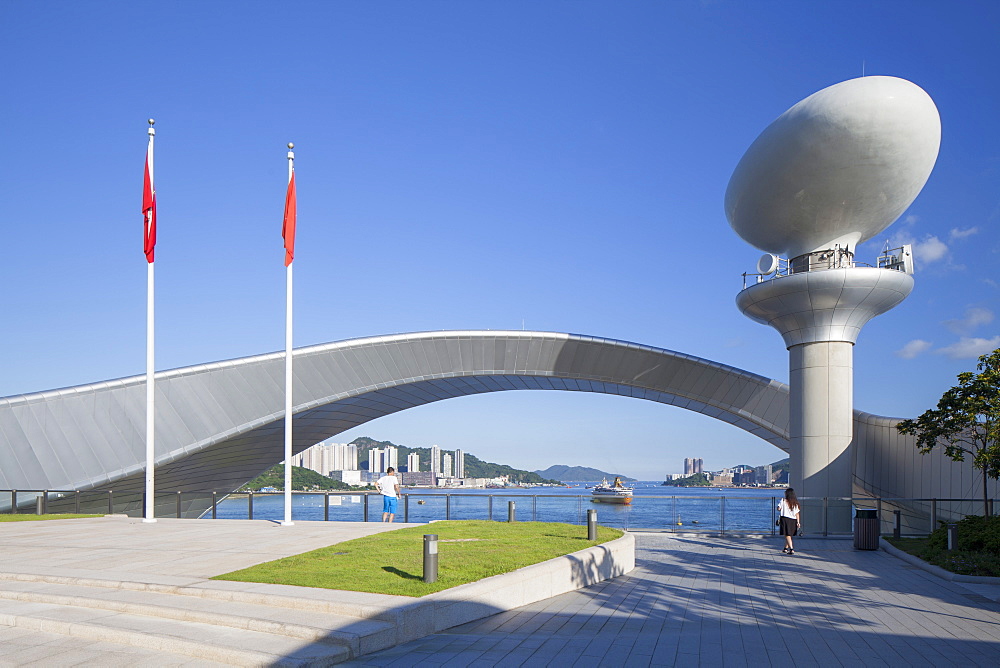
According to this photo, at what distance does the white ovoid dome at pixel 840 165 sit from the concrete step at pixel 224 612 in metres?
21.2

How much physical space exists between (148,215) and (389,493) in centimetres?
1083

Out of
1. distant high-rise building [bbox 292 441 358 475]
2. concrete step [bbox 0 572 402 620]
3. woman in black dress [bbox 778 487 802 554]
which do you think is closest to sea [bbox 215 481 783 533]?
woman in black dress [bbox 778 487 802 554]

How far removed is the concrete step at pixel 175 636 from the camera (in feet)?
25.6

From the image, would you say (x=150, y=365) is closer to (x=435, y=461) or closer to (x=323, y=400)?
(x=323, y=400)

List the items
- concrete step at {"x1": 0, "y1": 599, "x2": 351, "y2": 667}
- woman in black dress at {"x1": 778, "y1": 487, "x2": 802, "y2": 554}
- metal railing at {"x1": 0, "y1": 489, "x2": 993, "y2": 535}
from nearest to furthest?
concrete step at {"x1": 0, "y1": 599, "x2": 351, "y2": 667}, woman in black dress at {"x1": 778, "y1": 487, "x2": 802, "y2": 554}, metal railing at {"x1": 0, "y1": 489, "x2": 993, "y2": 535}

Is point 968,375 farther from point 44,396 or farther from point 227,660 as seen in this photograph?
point 44,396

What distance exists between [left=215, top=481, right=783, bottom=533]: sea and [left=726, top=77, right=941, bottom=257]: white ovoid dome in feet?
31.4

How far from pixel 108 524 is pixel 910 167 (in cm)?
2699

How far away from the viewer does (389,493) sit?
21.8 m

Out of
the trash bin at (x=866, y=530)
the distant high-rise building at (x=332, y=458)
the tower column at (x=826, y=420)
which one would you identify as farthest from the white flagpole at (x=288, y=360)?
the distant high-rise building at (x=332, y=458)

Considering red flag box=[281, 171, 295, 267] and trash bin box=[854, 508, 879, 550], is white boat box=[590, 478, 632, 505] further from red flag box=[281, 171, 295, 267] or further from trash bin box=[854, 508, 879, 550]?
red flag box=[281, 171, 295, 267]

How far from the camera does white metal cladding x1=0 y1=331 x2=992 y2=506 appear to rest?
2734cm

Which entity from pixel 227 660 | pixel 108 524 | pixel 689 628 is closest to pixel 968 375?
pixel 689 628

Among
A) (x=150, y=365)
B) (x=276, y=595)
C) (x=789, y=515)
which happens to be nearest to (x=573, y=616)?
(x=276, y=595)
